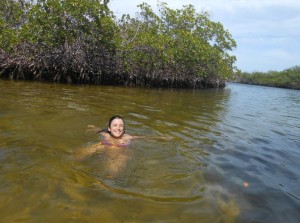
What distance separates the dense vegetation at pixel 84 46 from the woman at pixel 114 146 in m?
11.1

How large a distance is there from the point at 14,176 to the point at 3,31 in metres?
13.2

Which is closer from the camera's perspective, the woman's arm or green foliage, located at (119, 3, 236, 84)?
the woman's arm

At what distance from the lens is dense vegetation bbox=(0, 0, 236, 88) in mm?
15031

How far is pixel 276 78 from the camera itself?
70750 millimetres

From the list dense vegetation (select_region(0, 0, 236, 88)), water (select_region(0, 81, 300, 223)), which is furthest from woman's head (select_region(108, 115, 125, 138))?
dense vegetation (select_region(0, 0, 236, 88))

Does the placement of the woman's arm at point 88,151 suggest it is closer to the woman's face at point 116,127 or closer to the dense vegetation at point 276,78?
the woman's face at point 116,127

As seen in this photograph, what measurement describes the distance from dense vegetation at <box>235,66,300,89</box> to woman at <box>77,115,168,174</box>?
59.5 metres

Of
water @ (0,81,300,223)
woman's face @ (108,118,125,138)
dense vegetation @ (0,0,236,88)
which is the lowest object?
water @ (0,81,300,223)

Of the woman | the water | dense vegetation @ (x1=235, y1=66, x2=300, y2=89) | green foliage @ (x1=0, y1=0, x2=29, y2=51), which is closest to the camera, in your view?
the water

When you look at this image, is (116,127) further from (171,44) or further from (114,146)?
(171,44)

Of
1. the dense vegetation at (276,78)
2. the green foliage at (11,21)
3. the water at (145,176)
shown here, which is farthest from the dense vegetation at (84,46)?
the dense vegetation at (276,78)

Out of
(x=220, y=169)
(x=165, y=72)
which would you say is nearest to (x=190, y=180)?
(x=220, y=169)

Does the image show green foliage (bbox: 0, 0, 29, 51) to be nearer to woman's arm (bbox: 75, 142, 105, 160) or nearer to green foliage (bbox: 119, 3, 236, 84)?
green foliage (bbox: 119, 3, 236, 84)

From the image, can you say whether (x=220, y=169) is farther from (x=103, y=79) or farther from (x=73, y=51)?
(x=103, y=79)
